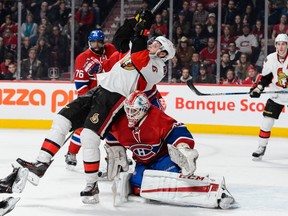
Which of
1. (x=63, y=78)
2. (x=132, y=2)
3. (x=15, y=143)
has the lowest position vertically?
(x=15, y=143)

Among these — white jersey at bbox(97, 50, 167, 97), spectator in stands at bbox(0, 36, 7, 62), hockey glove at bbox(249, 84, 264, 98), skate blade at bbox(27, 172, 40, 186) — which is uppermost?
spectator in stands at bbox(0, 36, 7, 62)

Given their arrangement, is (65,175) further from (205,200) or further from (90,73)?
(205,200)

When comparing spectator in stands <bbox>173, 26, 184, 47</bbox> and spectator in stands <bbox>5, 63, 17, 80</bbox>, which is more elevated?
spectator in stands <bbox>173, 26, 184, 47</bbox>

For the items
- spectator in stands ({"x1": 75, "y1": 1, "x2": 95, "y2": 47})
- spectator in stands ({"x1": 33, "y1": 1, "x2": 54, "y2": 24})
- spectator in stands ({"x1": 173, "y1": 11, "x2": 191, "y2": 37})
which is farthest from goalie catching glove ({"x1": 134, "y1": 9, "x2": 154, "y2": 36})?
spectator in stands ({"x1": 33, "y1": 1, "x2": 54, "y2": 24})

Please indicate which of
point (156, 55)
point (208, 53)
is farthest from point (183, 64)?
point (156, 55)

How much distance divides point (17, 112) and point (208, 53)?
2.51 metres

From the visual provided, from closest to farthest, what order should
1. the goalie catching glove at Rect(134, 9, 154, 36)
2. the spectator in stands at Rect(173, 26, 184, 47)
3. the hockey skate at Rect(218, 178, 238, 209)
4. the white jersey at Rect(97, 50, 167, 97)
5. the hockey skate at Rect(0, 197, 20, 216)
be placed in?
the hockey skate at Rect(0, 197, 20, 216)
the hockey skate at Rect(218, 178, 238, 209)
the white jersey at Rect(97, 50, 167, 97)
the goalie catching glove at Rect(134, 9, 154, 36)
the spectator in stands at Rect(173, 26, 184, 47)

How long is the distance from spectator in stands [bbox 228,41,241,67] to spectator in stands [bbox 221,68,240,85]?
14 cm

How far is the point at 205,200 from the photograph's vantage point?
12.7ft

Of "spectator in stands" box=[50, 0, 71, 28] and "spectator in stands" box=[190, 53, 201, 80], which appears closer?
"spectator in stands" box=[190, 53, 201, 80]

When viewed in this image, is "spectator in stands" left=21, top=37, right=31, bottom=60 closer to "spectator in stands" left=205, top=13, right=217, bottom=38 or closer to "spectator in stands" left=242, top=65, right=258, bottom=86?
"spectator in stands" left=205, top=13, right=217, bottom=38

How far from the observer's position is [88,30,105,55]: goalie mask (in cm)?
546

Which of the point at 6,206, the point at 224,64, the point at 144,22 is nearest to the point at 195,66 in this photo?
the point at 224,64

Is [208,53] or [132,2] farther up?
[132,2]
